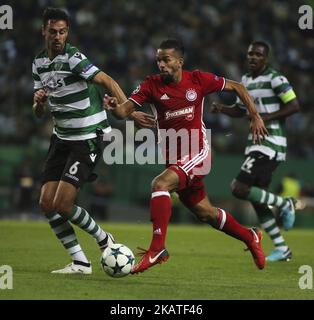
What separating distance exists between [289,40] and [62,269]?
46.0 feet

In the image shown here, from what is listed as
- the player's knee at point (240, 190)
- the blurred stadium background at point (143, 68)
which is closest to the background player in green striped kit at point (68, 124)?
the player's knee at point (240, 190)

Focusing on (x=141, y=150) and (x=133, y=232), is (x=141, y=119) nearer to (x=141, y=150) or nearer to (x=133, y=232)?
(x=133, y=232)

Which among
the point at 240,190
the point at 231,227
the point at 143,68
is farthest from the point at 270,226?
the point at 143,68

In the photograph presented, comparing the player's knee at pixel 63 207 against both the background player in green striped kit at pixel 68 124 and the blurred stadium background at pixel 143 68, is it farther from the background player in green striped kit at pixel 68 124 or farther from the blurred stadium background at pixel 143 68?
the blurred stadium background at pixel 143 68

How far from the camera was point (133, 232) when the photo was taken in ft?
45.7

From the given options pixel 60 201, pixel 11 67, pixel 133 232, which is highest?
pixel 11 67

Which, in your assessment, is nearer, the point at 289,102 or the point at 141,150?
the point at 289,102

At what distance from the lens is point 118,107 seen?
Answer: 7.59 metres

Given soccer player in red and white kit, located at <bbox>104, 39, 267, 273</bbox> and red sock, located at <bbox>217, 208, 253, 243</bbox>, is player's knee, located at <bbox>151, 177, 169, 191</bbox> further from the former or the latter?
red sock, located at <bbox>217, 208, 253, 243</bbox>

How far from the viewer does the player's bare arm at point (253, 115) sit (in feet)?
26.3

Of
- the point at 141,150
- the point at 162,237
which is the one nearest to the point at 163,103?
the point at 162,237

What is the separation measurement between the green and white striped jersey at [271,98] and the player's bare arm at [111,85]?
9.84 ft

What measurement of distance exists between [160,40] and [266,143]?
33.0 feet
